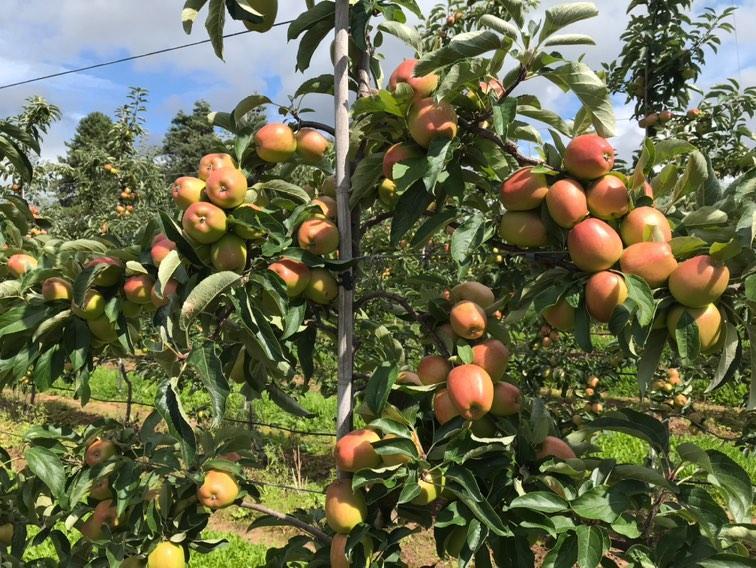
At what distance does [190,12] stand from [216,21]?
0.07 meters

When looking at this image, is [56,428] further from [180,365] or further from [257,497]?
[180,365]

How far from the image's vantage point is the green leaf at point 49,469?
4.33ft

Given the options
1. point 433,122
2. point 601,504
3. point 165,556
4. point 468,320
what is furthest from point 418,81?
point 165,556

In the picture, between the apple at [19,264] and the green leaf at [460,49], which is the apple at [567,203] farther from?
the apple at [19,264]

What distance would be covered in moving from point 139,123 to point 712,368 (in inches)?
228

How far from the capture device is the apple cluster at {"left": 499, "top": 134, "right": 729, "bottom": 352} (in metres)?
0.83

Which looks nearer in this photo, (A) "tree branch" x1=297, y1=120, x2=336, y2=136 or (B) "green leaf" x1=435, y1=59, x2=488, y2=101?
(B) "green leaf" x1=435, y1=59, x2=488, y2=101

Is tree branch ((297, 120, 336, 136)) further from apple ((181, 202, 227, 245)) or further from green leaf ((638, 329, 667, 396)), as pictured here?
green leaf ((638, 329, 667, 396))

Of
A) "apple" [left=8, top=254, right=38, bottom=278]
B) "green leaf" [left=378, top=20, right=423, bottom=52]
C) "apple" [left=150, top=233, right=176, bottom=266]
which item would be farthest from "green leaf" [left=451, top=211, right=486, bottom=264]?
"apple" [left=8, top=254, right=38, bottom=278]

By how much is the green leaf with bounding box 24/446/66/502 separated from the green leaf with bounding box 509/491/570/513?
1.04 m

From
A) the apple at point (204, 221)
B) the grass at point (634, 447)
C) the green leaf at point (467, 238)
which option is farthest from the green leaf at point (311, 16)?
the grass at point (634, 447)

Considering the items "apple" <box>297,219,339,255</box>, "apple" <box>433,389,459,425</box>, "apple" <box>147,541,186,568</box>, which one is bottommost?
"apple" <box>147,541,186,568</box>

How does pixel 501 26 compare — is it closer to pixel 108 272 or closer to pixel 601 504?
pixel 601 504

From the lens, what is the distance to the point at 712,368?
9.50ft
